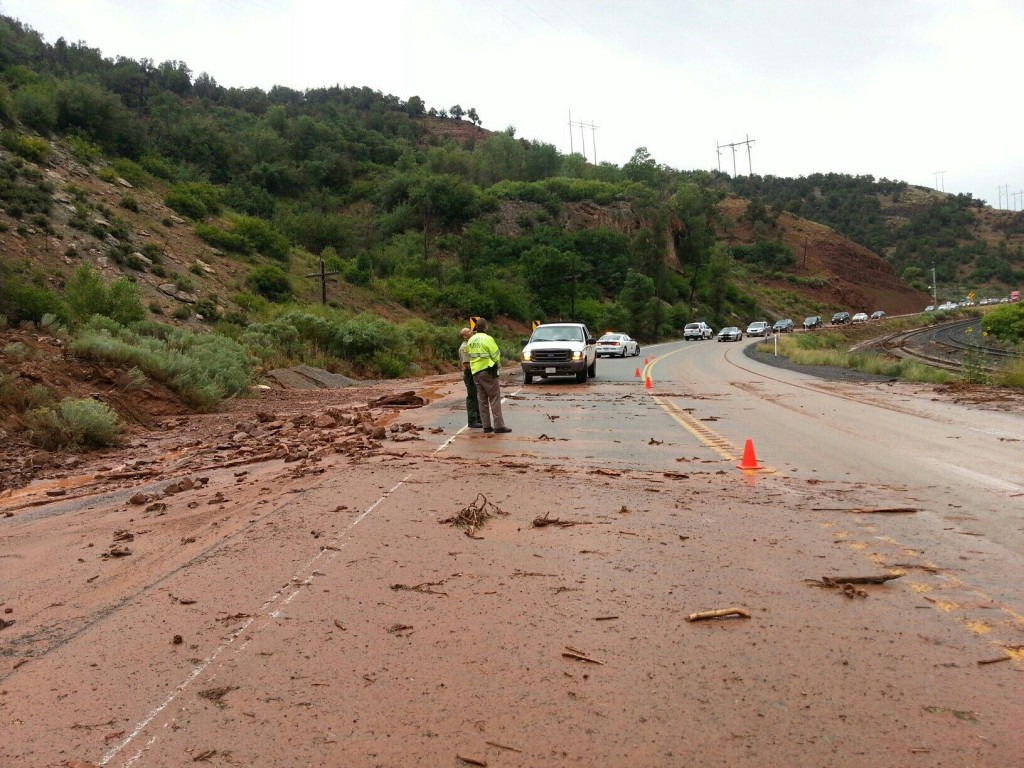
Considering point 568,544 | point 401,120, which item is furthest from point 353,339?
point 401,120

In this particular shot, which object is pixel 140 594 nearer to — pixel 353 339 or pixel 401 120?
pixel 353 339

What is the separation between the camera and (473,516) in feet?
23.6

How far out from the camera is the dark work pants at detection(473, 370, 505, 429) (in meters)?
13.7

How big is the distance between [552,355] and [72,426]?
15.2 meters

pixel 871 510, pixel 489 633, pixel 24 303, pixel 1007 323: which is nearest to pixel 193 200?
pixel 24 303

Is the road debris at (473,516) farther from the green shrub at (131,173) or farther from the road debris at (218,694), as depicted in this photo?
the green shrub at (131,173)

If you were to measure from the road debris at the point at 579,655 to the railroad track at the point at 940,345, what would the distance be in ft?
131

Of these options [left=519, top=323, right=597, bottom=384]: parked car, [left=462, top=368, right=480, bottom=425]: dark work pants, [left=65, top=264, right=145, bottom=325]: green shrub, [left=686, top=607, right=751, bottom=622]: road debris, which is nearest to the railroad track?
[left=519, top=323, right=597, bottom=384]: parked car

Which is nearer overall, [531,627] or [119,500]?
[531,627]

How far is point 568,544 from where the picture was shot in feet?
21.2

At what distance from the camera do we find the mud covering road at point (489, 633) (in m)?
3.48

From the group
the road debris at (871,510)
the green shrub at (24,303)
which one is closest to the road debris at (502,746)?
the road debris at (871,510)

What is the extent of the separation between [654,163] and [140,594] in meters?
156

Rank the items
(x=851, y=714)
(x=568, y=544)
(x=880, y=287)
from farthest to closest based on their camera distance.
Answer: (x=880, y=287) < (x=568, y=544) < (x=851, y=714)
